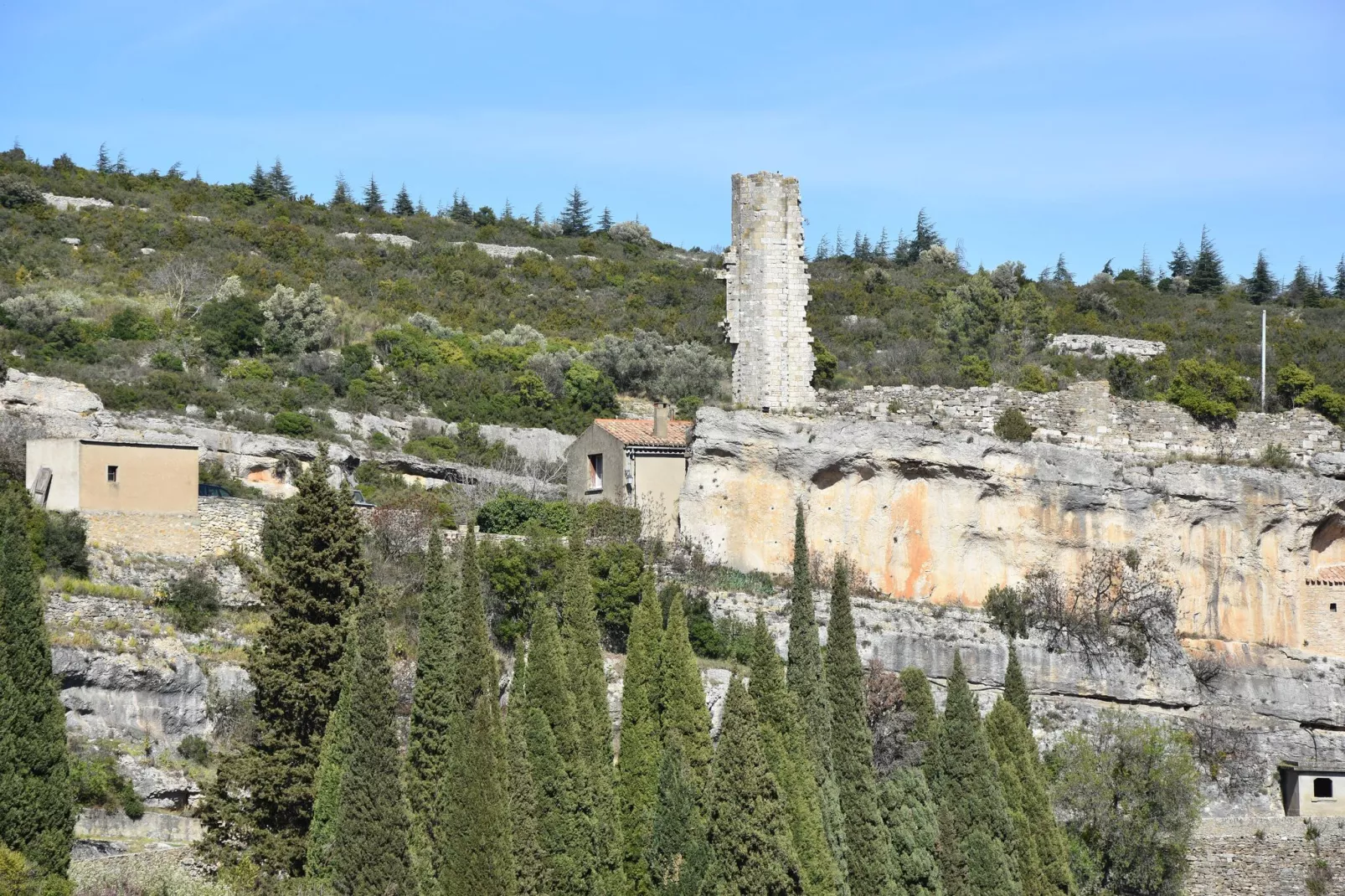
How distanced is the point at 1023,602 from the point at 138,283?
1454 inches

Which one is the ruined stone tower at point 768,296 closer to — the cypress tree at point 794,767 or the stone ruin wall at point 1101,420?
the stone ruin wall at point 1101,420

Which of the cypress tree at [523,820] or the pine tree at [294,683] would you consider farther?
the pine tree at [294,683]

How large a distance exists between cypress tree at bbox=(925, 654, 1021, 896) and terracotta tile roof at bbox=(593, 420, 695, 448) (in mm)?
12980

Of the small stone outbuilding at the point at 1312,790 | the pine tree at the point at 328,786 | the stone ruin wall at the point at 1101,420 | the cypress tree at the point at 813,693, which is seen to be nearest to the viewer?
the pine tree at the point at 328,786

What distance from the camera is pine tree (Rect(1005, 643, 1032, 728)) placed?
34312mm

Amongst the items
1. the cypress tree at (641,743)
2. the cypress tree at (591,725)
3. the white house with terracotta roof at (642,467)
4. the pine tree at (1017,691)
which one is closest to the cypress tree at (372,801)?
the cypress tree at (591,725)

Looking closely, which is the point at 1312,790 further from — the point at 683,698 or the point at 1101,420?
the point at 683,698

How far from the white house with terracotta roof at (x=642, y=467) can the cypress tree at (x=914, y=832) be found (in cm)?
1254

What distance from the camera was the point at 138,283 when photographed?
6419 cm

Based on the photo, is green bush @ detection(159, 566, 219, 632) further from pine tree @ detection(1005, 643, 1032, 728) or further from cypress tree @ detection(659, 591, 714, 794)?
pine tree @ detection(1005, 643, 1032, 728)

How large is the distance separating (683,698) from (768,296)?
16.4 m

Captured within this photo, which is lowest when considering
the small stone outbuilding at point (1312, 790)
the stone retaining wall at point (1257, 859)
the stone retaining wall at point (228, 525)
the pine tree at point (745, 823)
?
the stone retaining wall at point (1257, 859)

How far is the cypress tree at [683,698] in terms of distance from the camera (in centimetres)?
2766

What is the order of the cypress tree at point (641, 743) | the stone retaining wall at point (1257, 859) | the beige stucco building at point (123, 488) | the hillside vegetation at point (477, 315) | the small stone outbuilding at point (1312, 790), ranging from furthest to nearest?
the hillside vegetation at point (477, 315) → the small stone outbuilding at point (1312, 790) → the beige stucco building at point (123, 488) → the stone retaining wall at point (1257, 859) → the cypress tree at point (641, 743)
